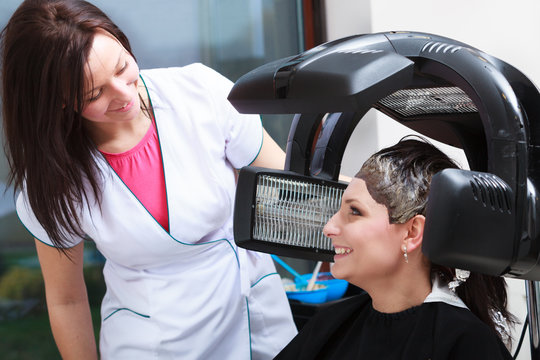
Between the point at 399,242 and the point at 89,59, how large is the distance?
746mm

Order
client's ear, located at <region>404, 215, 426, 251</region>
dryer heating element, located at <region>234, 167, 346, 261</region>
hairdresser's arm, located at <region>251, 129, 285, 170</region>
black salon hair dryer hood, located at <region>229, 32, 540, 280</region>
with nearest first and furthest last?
1. black salon hair dryer hood, located at <region>229, 32, 540, 280</region>
2. dryer heating element, located at <region>234, 167, 346, 261</region>
3. client's ear, located at <region>404, 215, 426, 251</region>
4. hairdresser's arm, located at <region>251, 129, 285, 170</region>

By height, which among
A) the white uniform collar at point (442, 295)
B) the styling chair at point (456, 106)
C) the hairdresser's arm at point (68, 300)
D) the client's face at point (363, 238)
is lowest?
the hairdresser's arm at point (68, 300)

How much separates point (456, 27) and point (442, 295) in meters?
1.66

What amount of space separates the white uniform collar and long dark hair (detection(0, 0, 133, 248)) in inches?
31.1

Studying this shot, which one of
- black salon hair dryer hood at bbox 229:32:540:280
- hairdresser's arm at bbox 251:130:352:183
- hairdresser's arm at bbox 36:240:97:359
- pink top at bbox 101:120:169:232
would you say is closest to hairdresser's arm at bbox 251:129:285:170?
hairdresser's arm at bbox 251:130:352:183

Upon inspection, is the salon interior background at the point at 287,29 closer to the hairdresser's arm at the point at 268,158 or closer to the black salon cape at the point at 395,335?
the hairdresser's arm at the point at 268,158

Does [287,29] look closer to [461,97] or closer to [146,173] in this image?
[146,173]

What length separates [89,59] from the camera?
4.39ft

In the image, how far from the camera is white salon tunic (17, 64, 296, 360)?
4.95ft

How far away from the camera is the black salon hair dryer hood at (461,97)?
728mm

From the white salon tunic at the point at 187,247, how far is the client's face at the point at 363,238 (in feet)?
1.30

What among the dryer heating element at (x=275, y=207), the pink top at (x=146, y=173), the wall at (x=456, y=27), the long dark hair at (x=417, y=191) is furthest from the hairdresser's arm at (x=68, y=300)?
the wall at (x=456, y=27)

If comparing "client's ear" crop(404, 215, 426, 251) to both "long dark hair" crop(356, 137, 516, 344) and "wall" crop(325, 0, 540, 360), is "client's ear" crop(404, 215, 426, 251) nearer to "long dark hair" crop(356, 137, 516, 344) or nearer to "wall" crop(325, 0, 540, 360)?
"long dark hair" crop(356, 137, 516, 344)

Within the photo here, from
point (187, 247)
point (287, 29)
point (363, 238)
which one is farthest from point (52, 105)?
point (287, 29)
